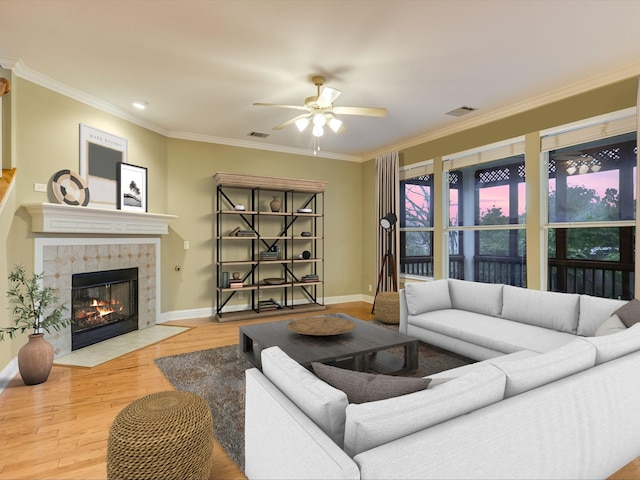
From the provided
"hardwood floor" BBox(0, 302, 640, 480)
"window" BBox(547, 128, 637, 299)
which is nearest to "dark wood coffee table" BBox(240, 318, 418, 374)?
"hardwood floor" BBox(0, 302, 640, 480)

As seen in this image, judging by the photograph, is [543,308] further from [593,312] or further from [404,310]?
[404,310]

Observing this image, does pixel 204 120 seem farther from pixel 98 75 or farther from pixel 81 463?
pixel 81 463

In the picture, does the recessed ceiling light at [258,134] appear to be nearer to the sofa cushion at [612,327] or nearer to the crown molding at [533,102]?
the crown molding at [533,102]

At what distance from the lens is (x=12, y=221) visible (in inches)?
125

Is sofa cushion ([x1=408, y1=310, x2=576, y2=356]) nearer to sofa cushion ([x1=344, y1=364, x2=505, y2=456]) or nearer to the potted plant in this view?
sofa cushion ([x1=344, y1=364, x2=505, y2=456])

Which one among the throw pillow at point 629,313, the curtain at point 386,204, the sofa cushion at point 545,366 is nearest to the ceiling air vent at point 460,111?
the curtain at point 386,204

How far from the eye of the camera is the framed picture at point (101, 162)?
3969mm

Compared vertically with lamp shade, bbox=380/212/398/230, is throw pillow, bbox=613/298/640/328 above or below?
below

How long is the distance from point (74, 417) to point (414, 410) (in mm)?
2508

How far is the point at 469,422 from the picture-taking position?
117 cm

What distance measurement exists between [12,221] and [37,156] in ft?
2.36

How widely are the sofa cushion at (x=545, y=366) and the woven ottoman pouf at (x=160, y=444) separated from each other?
1432mm

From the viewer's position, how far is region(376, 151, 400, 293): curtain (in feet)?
19.4

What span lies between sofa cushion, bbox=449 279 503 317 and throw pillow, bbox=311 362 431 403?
2656 mm
